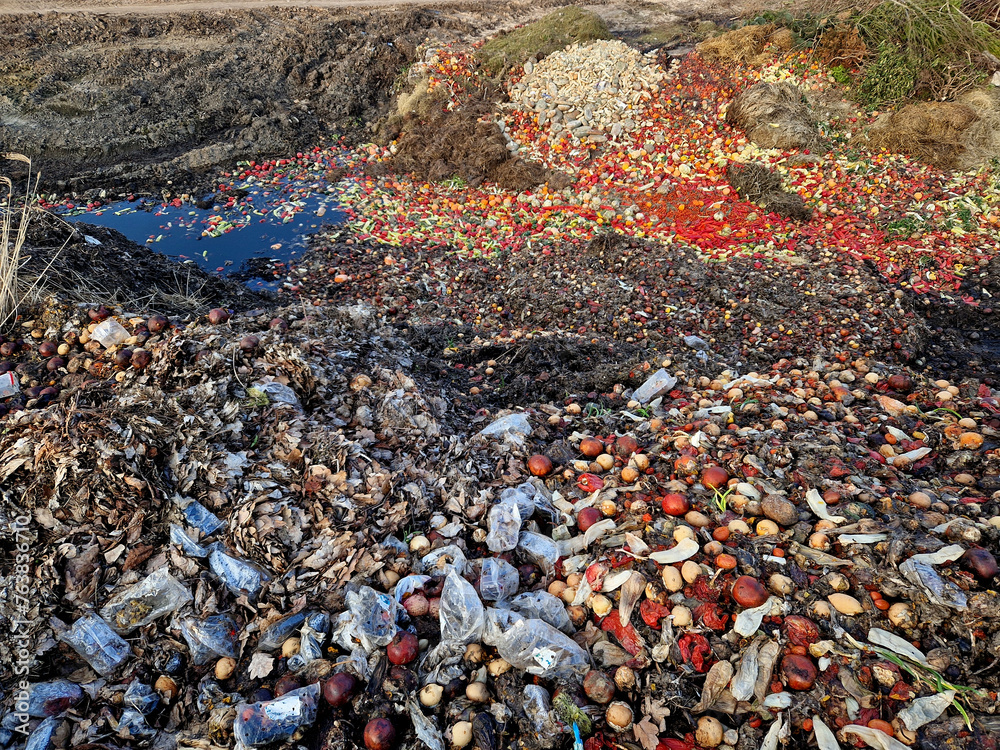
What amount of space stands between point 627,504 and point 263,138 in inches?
431

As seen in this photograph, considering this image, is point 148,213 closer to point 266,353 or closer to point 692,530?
point 266,353

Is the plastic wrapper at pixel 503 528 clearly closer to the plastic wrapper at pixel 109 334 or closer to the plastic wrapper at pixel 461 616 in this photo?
the plastic wrapper at pixel 461 616

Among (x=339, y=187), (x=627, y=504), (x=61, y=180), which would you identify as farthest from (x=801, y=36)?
(x=61, y=180)

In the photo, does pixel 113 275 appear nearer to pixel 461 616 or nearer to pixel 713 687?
pixel 461 616

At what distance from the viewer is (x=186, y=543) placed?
2885 mm

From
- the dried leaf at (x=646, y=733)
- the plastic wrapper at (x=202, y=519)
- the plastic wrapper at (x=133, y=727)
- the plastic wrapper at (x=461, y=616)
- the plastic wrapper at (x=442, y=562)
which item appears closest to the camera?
the dried leaf at (x=646, y=733)

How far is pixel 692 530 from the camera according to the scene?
9.14 ft

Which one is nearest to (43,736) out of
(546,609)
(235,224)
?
(546,609)

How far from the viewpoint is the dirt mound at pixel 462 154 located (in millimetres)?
9234

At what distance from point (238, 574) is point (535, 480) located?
174cm

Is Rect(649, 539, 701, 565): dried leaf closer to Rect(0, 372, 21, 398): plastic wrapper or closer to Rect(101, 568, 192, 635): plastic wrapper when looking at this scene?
Rect(101, 568, 192, 635): plastic wrapper

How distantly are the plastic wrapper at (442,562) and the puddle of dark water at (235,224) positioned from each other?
19.3 ft

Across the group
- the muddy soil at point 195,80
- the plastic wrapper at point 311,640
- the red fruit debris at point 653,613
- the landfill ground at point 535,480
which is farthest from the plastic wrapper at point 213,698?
the muddy soil at point 195,80

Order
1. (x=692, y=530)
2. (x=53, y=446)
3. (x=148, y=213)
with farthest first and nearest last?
(x=148, y=213) < (x=53, y=446) < (x=692, y=530)
